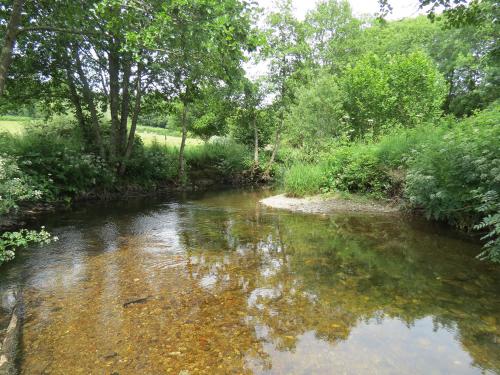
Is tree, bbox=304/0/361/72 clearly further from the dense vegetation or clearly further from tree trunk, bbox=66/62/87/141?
tree trunk, bbox=66/62/87/141

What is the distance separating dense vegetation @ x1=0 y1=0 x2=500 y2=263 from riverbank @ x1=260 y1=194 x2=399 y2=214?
21.2 inches

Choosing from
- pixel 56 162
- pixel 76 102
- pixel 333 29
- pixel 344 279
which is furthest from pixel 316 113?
pixel 333 29

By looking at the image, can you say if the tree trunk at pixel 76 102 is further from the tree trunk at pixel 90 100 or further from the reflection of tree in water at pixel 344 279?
the reflection of tree in water at pixel 344 279

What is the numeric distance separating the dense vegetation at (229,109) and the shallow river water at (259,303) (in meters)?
0.99

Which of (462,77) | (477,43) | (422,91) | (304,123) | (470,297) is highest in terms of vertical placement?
(477,43)

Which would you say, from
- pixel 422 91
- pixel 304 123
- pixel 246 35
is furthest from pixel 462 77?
pixel 246 35

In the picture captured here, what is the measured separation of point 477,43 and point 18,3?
106 ft

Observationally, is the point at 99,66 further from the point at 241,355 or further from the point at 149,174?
the point at 241,355

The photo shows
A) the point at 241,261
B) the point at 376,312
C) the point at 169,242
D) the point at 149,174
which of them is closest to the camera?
the point at 376,312

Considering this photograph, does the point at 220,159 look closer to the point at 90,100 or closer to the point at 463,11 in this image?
the point at 90,100

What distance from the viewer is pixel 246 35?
614 cm

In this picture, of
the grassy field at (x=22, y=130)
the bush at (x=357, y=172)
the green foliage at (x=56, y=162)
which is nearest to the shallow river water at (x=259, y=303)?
the bush at (x=357, y=172)

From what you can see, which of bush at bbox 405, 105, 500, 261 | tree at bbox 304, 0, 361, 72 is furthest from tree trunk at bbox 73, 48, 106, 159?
tree at bbox 304, 0, 361, 72

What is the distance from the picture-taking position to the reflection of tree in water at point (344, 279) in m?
4.27
